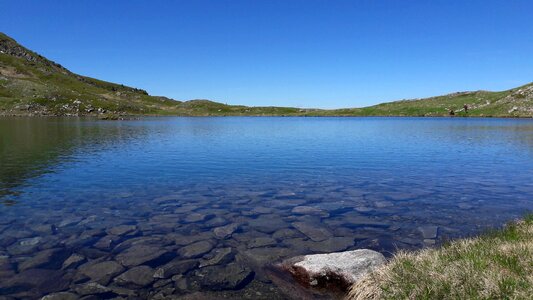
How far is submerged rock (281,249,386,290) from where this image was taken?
34.3 feet

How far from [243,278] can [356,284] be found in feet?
11.3

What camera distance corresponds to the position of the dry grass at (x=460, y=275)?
25.1 feet

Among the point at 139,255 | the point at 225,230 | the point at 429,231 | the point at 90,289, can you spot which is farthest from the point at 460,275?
the point at 139,255

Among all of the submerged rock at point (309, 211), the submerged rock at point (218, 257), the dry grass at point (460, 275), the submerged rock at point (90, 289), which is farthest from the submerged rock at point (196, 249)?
the dry grass at point (460, 275)

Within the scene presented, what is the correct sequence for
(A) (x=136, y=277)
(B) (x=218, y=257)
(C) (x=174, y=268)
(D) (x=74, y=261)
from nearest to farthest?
1. (A) (x=136, y=277)
2. (C) (x=174, y=268)
3. (D) (x=74, y=261)
4. (B) (x=218, y=257)

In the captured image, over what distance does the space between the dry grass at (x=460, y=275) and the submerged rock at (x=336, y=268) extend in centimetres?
73

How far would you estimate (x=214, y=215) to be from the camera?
17.4 m

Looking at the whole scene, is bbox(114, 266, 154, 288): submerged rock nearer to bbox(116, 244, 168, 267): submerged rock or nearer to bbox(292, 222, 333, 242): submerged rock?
bbox(116, 244, 168, 267): submerged rock

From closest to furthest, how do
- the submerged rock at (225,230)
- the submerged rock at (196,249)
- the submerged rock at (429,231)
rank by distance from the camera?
the submerged rock at (196,249) < the submerged rock at (429,231) < the submerged rock at (225,230)

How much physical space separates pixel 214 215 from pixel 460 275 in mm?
11437

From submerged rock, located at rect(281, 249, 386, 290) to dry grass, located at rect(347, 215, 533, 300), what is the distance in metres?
0.73

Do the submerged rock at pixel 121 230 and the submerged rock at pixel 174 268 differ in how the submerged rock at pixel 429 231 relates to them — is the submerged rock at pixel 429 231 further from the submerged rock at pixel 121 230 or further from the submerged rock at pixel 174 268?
the submerged rock at pixel 121 230

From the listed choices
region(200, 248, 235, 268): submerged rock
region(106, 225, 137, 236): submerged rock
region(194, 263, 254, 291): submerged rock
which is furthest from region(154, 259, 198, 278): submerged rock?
region(106, 225, 137, 236): submerged rock

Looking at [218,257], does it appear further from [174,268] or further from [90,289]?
[90,289]
